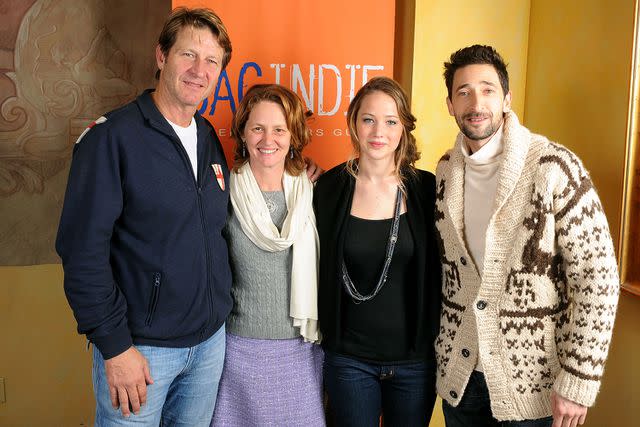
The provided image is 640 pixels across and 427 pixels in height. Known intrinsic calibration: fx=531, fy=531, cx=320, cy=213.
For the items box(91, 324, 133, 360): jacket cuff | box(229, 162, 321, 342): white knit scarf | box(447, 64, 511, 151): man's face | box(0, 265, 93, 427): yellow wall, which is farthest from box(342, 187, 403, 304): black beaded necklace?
box(0, 265, 93, 427): yellow wall

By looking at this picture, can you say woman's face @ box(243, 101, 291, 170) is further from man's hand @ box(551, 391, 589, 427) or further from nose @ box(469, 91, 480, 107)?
man's hand @ box(551, 391, 589, 427)

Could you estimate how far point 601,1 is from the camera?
6.67ft

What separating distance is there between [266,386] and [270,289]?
1.13 feet

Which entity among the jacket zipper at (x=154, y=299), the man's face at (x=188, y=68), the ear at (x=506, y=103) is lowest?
the jacket zipper at (x=154, y=299)

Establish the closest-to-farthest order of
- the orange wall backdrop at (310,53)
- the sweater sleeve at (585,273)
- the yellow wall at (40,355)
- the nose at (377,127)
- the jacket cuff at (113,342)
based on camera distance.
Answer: the sweater sleeve at (585,273) → the jacket cuff at (113,342) → the nose at (377,127) → the orange wall backdrop at (310,53) → the yellow wall at (40,355)

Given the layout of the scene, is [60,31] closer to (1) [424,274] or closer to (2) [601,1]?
(1) [424,274]

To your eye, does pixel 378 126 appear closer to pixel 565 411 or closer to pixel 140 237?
pixel 140 237

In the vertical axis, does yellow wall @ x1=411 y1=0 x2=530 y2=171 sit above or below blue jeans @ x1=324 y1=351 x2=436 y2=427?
above

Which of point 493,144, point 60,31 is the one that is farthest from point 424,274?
point 60,31

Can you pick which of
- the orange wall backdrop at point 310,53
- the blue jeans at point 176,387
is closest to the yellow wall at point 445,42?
the orange wall backdrop at point 310,53

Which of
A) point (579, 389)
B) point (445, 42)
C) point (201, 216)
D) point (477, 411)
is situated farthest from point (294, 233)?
point (445, 42)

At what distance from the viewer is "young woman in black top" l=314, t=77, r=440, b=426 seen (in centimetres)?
179

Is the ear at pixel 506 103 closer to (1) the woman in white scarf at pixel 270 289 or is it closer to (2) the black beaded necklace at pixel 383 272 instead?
(2) the black beaded necklace at pixel 383 272

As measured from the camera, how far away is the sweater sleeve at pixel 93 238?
1491 mm
